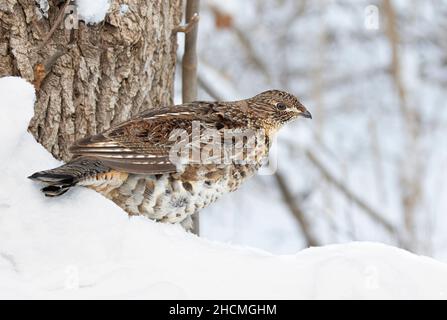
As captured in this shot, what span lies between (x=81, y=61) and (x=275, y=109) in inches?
45.8

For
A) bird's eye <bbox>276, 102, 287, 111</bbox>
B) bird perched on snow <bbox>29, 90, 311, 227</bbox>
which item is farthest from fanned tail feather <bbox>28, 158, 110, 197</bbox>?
bird's eye <bbox>276, 102, 287, 111</bbox>

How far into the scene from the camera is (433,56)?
427 inches

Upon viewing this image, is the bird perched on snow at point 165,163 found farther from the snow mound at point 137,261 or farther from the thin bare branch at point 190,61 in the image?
the thin bare branch at point 190,61

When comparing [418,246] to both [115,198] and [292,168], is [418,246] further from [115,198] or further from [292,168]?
[115,198]

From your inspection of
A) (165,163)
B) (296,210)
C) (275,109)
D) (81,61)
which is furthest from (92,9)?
(296,210)

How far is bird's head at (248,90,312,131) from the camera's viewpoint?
4493 millimetres

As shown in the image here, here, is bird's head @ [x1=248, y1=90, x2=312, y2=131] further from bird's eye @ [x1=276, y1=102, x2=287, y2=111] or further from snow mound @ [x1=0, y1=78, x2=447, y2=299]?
snow mound @ [x1=0, y1=78, x2=447, y2=299]

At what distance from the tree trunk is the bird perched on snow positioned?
287 mm

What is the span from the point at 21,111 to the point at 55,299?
1.12 meters

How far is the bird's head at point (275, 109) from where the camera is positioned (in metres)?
4.49

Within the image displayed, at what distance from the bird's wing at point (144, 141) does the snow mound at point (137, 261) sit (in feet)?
0.67

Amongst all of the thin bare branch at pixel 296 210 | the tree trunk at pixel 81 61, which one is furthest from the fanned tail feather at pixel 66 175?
the thin bare branch at pixel 296 210

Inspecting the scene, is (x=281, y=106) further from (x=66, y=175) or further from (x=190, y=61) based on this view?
(x=66, y=175)

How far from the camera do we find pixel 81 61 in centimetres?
398
